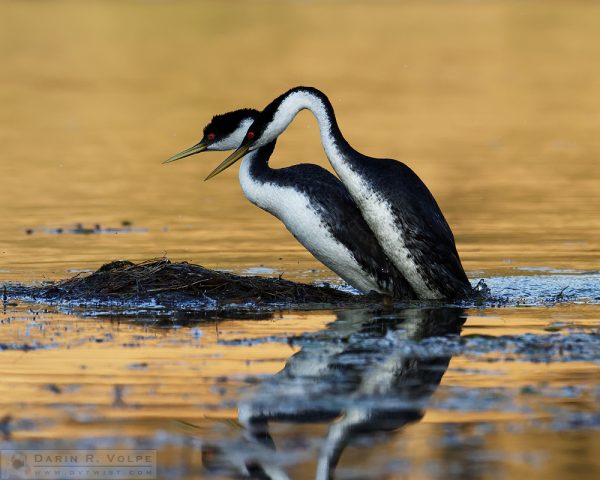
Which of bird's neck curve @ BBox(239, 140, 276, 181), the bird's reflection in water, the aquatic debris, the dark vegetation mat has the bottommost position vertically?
the bird's reflection in water

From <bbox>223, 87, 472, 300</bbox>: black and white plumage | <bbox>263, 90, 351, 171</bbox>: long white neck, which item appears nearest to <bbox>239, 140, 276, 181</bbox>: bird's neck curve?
<bbox>263, 90, 351, 171</bbox>: long white neck

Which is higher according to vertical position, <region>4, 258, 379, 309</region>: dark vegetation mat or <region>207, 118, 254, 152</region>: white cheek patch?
<region>207, 118, 254, 152</region>: white cheek patch

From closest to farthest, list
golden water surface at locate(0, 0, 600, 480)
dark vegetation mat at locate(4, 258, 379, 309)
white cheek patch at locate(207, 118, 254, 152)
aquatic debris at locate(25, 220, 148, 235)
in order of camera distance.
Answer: golden water surface at locate(0, 0, 600, 480), dark vegetation mat at locate(4, 258, 379, 309), white cheek patch at locate(207, 118, 254, 152), aquatic debris at locate(25, 220, 148, 235)

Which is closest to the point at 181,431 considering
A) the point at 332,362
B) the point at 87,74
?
the point at 332,362

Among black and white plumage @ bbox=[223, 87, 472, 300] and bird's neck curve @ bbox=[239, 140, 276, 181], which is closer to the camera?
black and white plumage @ bbox=[223, 87, 472, 300]

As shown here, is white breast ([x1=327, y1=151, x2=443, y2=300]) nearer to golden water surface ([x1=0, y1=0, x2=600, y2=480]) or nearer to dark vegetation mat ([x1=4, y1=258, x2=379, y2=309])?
dark vegetation mat ([x1=4, y1=258, x2=379, y2=309])

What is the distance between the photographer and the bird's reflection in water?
6730mm

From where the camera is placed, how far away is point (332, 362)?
27.9ft

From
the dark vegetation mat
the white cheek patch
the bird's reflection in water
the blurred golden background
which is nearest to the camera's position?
the bird's reflection in water

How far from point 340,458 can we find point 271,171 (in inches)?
191

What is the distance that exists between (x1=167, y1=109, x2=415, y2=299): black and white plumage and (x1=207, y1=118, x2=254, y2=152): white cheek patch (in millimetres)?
885

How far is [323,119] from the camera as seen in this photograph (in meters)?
11.0

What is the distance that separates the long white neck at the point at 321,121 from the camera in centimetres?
1088

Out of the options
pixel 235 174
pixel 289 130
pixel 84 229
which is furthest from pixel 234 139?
pixel 289 130
